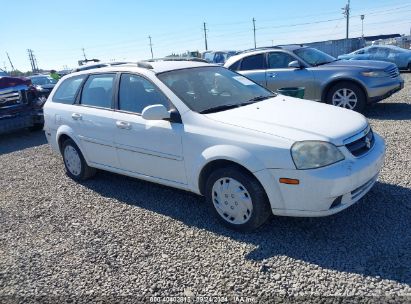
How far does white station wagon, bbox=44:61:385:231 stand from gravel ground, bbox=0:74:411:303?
0.35m

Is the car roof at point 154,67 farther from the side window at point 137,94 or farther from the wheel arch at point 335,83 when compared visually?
the wheel arch at point 335,83

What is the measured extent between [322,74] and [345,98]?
2.39 feet

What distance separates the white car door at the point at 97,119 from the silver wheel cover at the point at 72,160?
0.38 m

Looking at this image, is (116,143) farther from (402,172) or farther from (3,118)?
(3,118)

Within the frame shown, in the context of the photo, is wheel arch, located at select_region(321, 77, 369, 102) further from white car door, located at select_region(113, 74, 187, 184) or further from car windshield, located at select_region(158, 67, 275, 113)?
white car door, located at select_region(113, 74, 187, 184)

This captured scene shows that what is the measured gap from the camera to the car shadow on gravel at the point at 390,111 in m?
7.76

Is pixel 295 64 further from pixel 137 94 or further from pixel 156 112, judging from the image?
pixel 156 112

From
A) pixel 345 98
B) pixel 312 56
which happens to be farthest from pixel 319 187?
pixel 312 56

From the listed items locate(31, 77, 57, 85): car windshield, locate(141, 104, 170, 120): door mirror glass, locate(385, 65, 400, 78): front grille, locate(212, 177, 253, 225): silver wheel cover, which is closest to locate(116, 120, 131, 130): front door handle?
locate(141, 104, 170, 120): door mirror glass

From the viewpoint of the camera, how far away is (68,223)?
4.28 meters

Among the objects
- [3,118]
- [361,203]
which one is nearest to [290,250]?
[361,203]

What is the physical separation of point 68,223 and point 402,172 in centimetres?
420

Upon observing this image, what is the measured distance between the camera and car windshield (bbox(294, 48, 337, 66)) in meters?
8.60

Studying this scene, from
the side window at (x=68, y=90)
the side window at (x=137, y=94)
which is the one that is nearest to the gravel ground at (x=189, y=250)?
the side window at (x=137, y=94)
